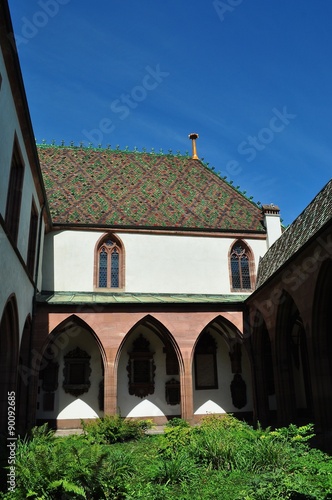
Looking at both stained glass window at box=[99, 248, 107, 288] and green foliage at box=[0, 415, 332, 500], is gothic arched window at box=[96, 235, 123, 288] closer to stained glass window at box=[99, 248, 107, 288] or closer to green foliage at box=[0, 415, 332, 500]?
stained glass window at box=[99, 248, 107, 288]

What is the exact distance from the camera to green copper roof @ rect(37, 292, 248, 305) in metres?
14.9

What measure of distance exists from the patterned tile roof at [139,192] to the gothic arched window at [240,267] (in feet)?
2.63

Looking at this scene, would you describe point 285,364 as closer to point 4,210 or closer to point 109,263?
point 109,263

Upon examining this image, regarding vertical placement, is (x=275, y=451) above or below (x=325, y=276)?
below

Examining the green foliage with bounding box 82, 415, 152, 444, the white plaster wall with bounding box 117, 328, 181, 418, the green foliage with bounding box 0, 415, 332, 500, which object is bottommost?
the green foliage with bounding box 0, 415, 332, 500

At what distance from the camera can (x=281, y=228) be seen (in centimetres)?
1908

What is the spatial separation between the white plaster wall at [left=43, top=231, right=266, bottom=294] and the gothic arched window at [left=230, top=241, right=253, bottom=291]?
27 cm

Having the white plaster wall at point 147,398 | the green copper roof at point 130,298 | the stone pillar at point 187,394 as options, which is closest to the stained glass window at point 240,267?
the green copper roof at point 130,298

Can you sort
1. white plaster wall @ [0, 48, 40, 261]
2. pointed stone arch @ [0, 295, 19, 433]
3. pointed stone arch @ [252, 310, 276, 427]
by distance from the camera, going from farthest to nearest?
pointed stone arch @ [252, 310, 276, 427] < pointed stone arch @ [0, 295, 19, 433] < white plaster wall @ [0, 48, 40, 261]

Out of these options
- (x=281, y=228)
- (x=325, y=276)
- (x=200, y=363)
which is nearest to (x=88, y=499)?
(x=325, y=276)

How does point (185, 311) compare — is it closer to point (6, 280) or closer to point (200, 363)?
point (200, 363)

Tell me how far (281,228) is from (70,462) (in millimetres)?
14168

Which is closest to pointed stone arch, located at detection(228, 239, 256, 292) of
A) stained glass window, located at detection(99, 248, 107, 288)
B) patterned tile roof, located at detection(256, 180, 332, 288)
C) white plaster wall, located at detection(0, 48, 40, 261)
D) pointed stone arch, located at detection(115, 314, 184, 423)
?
patterned tile roof, located at detection(256, 180, 332, 288)

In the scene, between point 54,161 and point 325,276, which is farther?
point 54,161
